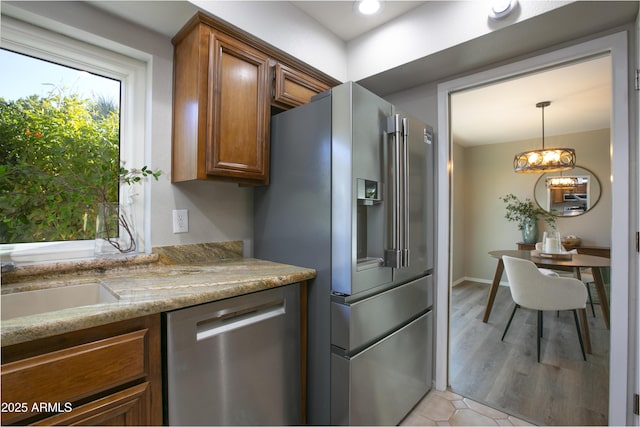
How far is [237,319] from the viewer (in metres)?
1.21

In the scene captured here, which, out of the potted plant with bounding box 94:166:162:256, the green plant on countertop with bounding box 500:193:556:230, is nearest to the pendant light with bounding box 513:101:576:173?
the green plant on countertop with bounding box 500:193:556:230

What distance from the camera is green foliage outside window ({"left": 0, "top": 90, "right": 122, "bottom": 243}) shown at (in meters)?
1.27

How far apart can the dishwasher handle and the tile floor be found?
1085mm

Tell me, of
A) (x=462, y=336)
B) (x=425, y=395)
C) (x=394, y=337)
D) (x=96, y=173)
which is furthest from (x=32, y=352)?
(x=462, y=336)

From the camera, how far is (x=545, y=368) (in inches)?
84.3

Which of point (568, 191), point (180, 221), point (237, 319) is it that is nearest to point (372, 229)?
point (237, 319)

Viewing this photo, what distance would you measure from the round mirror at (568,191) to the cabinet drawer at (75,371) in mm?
2562

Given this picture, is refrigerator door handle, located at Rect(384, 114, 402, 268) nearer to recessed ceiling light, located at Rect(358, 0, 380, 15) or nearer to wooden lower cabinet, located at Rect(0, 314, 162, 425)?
recessed ceiling light, located at Rect(358, 0, 380, 15)

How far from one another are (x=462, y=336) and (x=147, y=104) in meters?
3.03

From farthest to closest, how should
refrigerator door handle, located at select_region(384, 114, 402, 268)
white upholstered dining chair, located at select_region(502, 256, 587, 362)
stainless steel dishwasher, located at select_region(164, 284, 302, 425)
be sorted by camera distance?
white upholstered dining chair, located at select_region(502, 256, 587, 362)
refrigerator door handle, located at select_region(384, 114, 402, 268)
stainless steel dishwasher, located at select_region(164, 284, 302, 425)

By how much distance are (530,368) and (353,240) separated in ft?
6.43

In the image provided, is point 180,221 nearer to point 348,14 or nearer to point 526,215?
point 348,14

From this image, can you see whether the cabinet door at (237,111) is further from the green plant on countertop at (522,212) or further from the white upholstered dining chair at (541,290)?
the green plant on countertop at (522,212)

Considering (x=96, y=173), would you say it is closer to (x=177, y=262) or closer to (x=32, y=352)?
(x=177, y=262)
